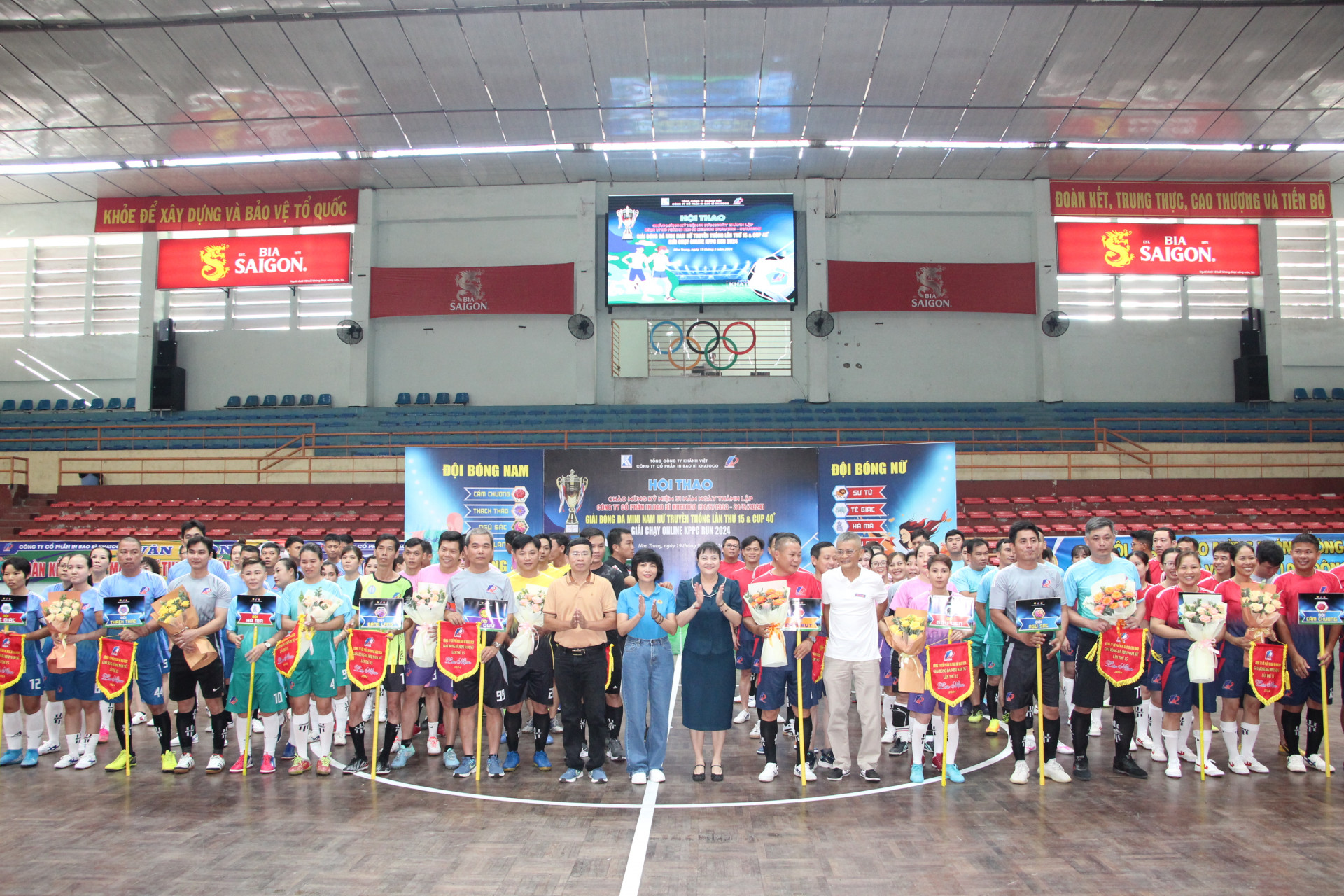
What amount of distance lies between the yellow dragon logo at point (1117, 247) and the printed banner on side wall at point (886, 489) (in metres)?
12.4

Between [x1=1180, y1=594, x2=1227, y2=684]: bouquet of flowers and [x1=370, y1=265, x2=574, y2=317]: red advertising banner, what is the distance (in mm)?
16974

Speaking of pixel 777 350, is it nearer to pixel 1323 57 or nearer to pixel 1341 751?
pixel 1323 57

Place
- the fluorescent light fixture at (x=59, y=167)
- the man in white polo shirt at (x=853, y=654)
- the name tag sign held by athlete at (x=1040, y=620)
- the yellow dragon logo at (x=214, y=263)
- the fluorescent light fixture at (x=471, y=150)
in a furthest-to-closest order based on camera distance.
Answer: the yellow dragon logo at (x=214, y=263) → the fluorescent light fixture at (x=59, y=167) → the fluorescent light fixture at (x=471, y=150) → the man in white polo shirt at (x=853, y=654) → the name tag sign held by athlete at (x=1040, y=620)

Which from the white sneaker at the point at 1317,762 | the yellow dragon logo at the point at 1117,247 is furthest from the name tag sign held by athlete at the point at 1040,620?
the yellow dragon logo at the point at 1117,247

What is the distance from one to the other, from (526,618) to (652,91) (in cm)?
1356

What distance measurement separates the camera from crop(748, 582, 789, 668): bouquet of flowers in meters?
6.49

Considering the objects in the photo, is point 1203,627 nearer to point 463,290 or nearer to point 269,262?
point 463,290

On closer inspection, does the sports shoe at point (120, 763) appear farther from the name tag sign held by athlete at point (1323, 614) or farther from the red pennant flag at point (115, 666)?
the name tag sign held by athlete at point (1323, 614)

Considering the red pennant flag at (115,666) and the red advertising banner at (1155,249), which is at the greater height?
the red advertising banner at (1155,249)

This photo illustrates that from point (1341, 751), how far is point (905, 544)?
4386 millimetres

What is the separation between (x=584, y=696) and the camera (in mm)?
6652

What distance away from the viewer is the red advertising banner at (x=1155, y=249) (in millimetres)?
21062

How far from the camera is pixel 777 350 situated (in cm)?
2225

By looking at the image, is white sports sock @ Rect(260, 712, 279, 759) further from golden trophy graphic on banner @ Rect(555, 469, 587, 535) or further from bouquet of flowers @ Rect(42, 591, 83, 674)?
golden trophy graphic on banner @ Rect(555, 469, 587, 535)
